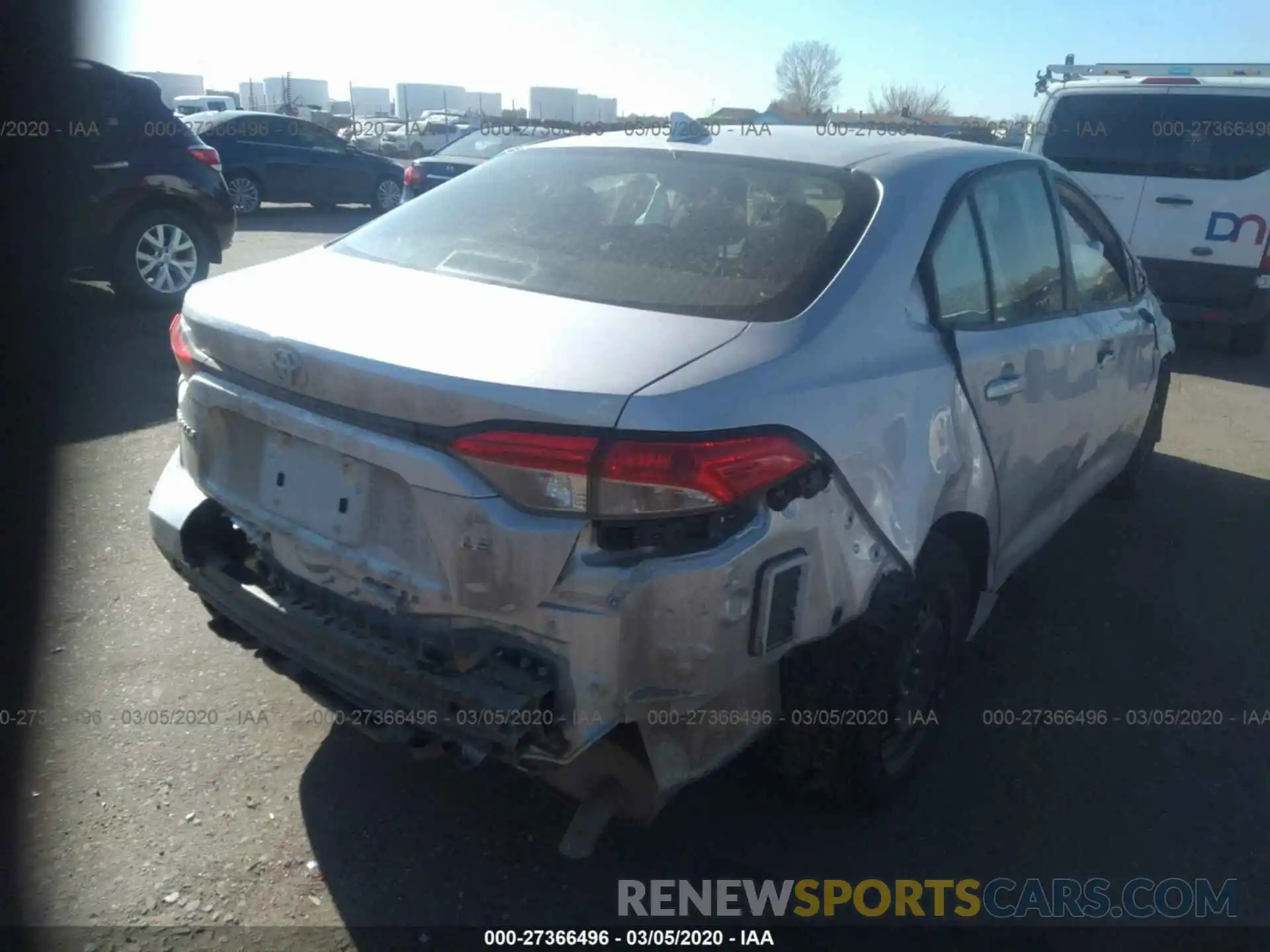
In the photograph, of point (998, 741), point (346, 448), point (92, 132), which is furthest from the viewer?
point (92, 132)

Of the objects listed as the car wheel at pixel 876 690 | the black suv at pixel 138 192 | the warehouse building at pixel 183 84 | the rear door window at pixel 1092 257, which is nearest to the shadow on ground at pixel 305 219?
the black suv at pixel 138 192

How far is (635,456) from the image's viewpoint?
204cm

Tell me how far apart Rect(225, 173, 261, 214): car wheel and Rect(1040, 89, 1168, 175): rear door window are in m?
11.9

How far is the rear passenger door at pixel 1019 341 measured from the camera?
2953 millimetres

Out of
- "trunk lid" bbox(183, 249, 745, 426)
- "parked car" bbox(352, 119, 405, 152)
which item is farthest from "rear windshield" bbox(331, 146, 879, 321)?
"parked car" bbox(352, 119, 405, 152)

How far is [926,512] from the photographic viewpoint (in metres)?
2.65

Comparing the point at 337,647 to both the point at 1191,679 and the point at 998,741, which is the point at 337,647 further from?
the point at 1191,679

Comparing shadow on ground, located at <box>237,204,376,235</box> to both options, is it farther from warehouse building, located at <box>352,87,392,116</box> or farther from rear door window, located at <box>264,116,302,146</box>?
warehouse building, located at <box>352,87,392,116</box>

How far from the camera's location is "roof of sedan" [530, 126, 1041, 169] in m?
3.03

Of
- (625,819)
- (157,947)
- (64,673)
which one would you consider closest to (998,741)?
(625,819)

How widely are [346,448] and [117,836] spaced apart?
1.29 metres

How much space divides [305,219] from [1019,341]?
1546 centimetres

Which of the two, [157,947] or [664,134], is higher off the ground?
[664,134]

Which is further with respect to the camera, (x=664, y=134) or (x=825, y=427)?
(x=664, y=134)
